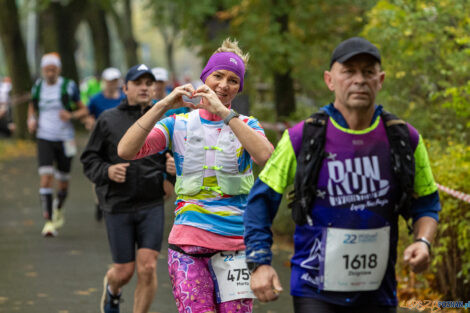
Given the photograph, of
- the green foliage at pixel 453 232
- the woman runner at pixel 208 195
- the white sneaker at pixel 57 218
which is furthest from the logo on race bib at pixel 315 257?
the white sneaker at pixel 57 218

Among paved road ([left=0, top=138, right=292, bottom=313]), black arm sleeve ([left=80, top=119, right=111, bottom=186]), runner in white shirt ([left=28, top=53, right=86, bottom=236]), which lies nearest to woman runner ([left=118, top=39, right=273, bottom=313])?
black arm sleeve ([left=80, top=119, right=111, bottom=186])

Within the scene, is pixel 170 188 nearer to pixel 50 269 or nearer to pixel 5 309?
pixel 5 309

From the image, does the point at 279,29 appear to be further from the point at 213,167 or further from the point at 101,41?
the point at 101,41

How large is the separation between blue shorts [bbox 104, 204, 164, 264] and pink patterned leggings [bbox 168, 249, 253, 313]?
2.06 meters

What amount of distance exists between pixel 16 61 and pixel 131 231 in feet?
79.4

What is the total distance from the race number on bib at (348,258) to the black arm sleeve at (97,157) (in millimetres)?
3717

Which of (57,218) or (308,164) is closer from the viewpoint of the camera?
(308,164)

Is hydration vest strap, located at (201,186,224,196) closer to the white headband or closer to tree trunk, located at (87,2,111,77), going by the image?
the white headband

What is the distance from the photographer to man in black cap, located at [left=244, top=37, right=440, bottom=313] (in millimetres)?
3768

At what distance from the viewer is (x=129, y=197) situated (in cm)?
714

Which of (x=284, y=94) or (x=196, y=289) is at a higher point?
(x=284, y=94)

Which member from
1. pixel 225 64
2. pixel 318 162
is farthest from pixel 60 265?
pixel 318 162

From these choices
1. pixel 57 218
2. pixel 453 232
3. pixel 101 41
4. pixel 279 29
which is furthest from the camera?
pixel 101 41

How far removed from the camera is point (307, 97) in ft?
65.1
